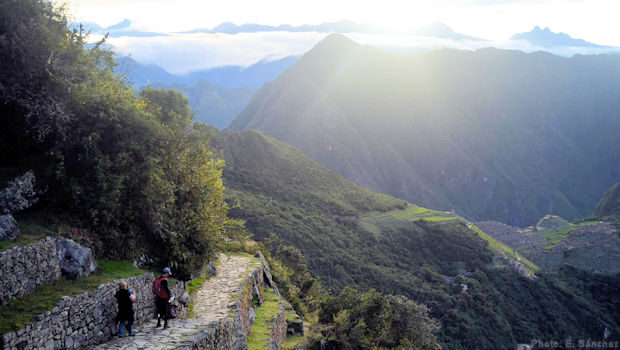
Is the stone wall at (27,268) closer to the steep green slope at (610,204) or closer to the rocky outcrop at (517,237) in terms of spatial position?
the rocky outcrop at (517,237)

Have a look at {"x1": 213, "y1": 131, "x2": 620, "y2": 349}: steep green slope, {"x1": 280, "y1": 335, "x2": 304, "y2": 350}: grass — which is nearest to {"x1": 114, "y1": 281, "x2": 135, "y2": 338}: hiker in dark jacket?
{"x1": 280, "y1": 335, "x2": 304, "y2": 350}: grass

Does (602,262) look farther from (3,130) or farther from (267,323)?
(3,130)

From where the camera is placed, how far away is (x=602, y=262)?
78.0m

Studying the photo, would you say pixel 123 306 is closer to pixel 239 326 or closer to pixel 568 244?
pixel 239 326

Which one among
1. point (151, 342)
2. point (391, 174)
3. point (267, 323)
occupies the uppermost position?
point (151, 342)

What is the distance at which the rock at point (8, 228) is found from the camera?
9.09 meters

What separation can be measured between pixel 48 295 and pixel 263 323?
30.4 ft

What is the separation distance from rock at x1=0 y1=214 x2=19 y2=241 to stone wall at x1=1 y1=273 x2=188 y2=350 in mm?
2001

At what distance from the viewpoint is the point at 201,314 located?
13422 millimetres

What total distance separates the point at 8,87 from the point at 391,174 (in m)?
170

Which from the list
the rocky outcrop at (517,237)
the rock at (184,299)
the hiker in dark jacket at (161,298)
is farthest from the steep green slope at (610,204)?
the hiker in dark jacket at (161,298)

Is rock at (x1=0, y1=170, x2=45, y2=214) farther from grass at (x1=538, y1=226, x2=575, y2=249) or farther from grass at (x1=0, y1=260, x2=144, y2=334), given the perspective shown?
grass at (x1=538, y1=226, x2=575, y2=249)

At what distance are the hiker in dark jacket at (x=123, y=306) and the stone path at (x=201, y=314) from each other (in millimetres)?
397

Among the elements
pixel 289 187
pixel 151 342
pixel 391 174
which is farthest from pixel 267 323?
pixel 391 174
